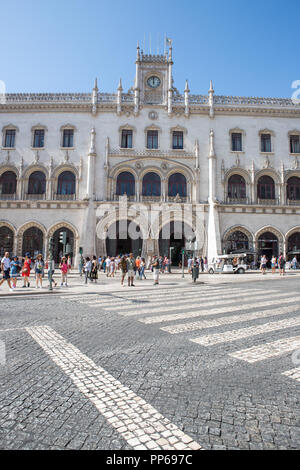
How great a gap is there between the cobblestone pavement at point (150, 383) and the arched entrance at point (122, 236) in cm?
2129

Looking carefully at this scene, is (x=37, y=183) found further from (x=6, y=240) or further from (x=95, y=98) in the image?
(x=95, y=98)

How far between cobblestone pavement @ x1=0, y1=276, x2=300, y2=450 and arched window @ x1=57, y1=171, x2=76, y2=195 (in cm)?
2382

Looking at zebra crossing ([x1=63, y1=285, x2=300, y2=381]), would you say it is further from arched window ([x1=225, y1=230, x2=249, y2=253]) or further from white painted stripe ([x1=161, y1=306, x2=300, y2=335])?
arched window ([x1=225, y1=230, x2=249, y2=253])

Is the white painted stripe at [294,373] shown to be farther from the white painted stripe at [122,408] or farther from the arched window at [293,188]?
the arched window at [293,188]

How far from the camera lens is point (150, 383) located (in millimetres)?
3361

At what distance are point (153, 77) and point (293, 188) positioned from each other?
19474 mm

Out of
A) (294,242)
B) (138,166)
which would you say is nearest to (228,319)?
(138,166)

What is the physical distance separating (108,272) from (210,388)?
1948 centimetres

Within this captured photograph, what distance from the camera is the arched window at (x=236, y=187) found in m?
29.0

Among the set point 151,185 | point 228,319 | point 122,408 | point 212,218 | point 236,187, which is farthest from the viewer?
point 236,187

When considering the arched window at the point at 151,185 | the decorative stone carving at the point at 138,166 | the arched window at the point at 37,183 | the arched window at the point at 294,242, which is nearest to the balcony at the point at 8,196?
the arched window at the point at 37,183

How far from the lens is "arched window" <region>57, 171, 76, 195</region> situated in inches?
1124
